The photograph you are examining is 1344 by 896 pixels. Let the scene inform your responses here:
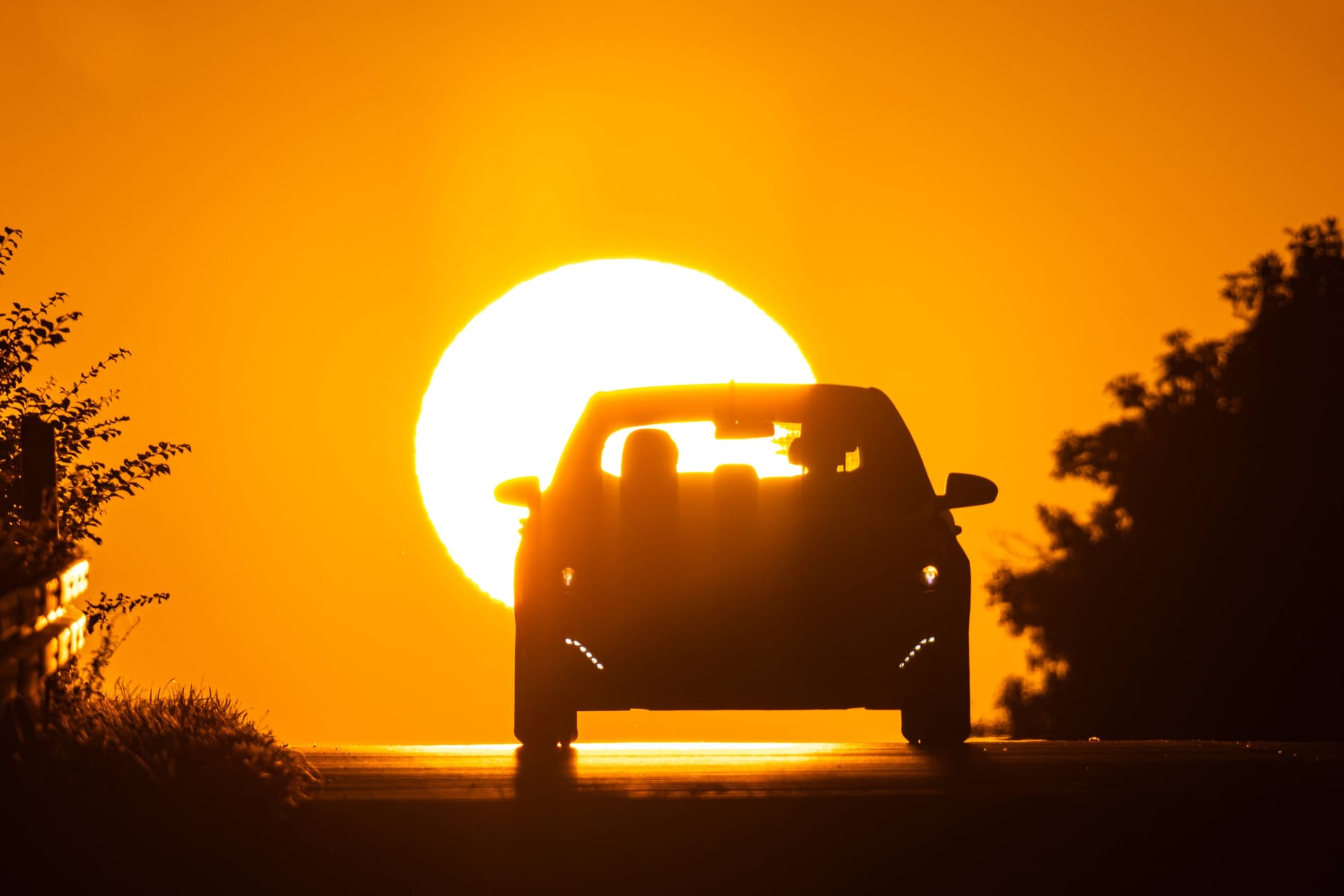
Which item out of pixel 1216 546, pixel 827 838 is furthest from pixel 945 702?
pixel 1216 546

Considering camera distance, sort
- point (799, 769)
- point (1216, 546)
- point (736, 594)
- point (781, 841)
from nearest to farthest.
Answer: point (781, 841) → point (799, 769) → point (736, 594) → point (1216, 546)

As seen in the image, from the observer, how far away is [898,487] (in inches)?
401

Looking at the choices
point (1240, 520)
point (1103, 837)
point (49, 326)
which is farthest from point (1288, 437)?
point (1103, 837)

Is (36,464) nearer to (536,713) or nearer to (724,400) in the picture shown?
(536,713)

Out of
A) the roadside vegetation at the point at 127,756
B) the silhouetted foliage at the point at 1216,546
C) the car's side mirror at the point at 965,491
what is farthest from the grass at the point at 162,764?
the silhouetted foliage at the point at 1216,546

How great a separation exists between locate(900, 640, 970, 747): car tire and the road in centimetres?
216

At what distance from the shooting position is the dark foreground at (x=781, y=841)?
608cm

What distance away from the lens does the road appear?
609 centimetres

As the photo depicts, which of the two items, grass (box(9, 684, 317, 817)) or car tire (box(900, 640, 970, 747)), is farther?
car tire (box(900, 640, 970, 747))

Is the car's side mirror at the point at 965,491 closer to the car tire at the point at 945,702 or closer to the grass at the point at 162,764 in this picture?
the car tire at the point at 945,702

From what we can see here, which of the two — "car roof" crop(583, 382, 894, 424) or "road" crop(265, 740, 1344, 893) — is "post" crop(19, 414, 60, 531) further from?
"road" crop(265, 740, 1344, 893)

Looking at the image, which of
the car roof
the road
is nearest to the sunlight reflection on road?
the road

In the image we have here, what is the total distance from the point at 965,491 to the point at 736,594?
4.44 feet

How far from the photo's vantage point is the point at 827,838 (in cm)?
640
